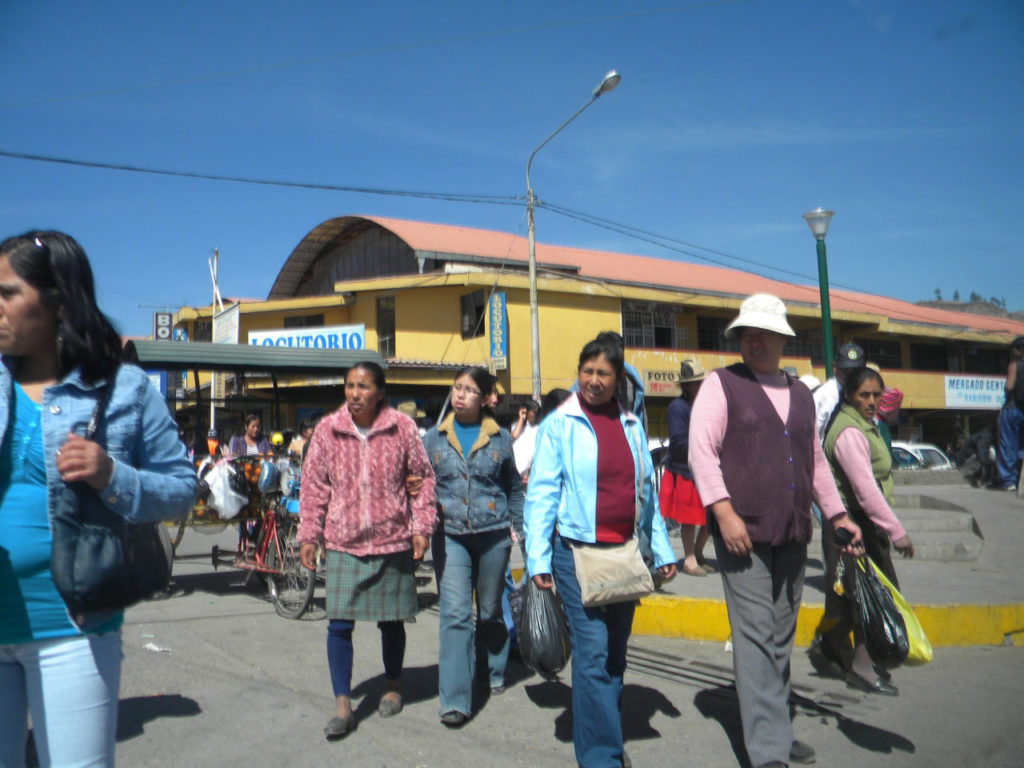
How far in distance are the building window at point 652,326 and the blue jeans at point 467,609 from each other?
2559 cm

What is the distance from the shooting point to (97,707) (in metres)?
2.12

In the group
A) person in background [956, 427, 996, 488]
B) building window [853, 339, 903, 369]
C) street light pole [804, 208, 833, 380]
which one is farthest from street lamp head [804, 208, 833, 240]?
building window [853, 339, 903, 369]

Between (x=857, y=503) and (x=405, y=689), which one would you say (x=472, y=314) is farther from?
(x=857, y=503)

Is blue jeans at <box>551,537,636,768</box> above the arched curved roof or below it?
below

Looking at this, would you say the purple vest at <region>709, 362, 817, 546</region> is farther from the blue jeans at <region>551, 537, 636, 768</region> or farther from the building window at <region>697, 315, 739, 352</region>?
the building window at <region>697, 315, 739, 352</region>

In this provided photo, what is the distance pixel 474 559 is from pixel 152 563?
119 inches

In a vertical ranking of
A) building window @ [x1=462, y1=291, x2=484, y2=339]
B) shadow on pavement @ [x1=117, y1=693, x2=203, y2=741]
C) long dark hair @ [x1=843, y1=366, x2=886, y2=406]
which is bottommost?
shadow on pavement @ [x1=117, y1=693, x2=203, y2=741]

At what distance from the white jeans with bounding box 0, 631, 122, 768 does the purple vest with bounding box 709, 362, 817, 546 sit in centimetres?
262

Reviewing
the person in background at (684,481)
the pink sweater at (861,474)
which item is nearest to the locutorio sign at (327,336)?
the person in background at (684,481)

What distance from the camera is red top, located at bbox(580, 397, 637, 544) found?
3943mm

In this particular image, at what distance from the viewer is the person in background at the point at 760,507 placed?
380 cm

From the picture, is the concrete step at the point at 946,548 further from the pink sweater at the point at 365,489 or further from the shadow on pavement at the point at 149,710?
the shadow on pavement at the point at 149,710

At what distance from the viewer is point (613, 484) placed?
3.98 m

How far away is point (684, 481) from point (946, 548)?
326cm
